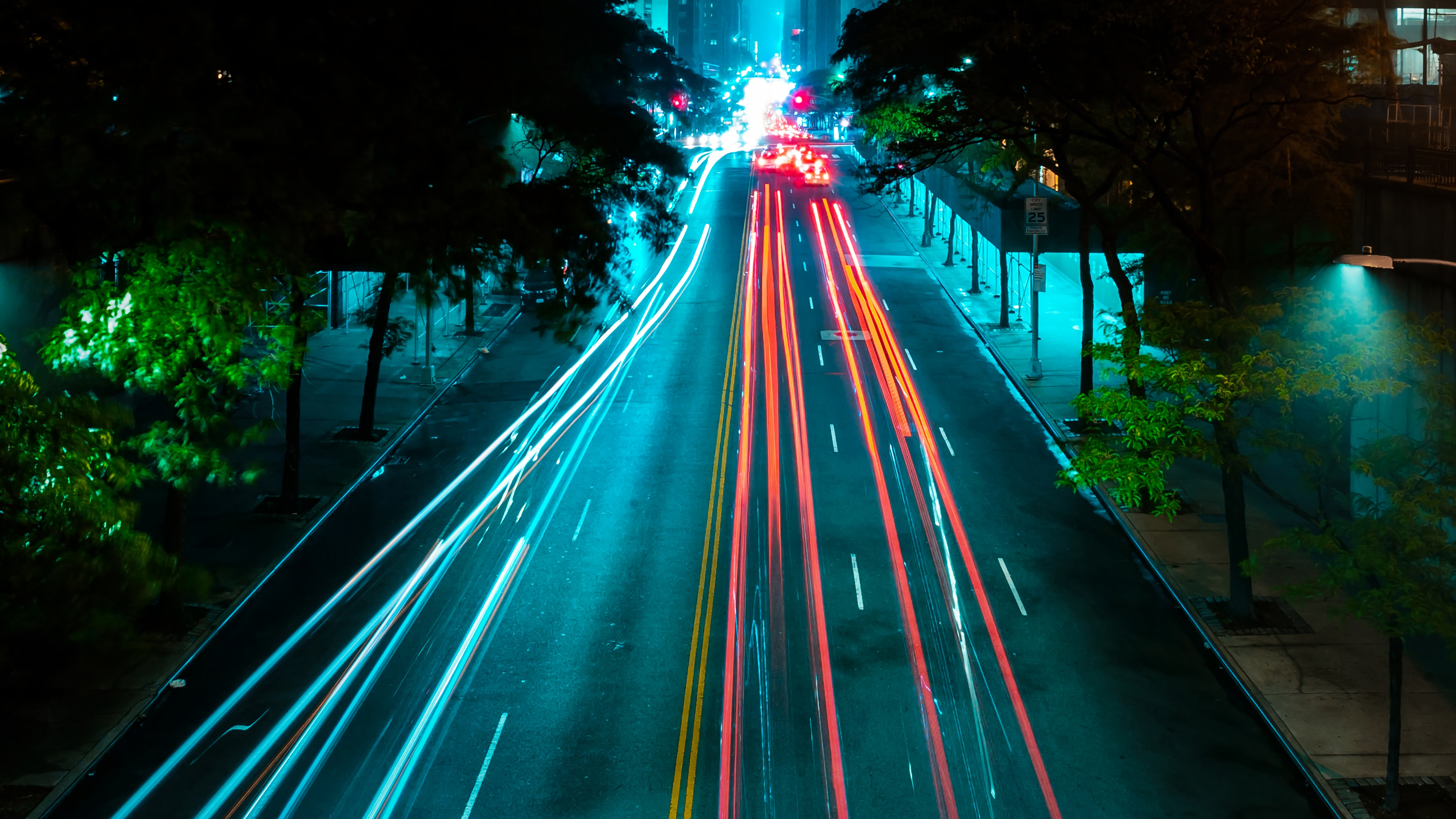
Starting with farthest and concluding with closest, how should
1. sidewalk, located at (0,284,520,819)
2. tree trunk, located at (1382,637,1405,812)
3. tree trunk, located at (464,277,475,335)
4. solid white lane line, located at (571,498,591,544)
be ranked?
tree trunk, located at (464,277,475,335) → solid white lane line, located at (571,498,591,544) → sidewalk, located at (0,284,520,819) → tree trunk, located at (1382,637,1405,812)

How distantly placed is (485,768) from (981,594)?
8.85m

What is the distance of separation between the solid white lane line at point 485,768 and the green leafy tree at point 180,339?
545 centimetres

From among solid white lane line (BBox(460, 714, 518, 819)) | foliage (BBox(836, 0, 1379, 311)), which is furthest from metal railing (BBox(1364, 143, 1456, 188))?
solid white lane line (BBox(460, 714, 518, 819))

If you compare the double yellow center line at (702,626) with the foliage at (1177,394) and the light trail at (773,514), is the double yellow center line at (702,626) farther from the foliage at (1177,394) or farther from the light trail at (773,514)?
the foliage at (1177,394)

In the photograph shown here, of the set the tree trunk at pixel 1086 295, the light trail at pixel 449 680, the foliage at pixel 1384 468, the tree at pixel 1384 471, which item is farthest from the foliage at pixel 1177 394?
the tree trunk at pixel 1086 295

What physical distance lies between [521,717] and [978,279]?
39300 millimetres

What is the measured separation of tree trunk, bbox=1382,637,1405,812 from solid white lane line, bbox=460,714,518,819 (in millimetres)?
10353

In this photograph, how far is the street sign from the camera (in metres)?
32.4

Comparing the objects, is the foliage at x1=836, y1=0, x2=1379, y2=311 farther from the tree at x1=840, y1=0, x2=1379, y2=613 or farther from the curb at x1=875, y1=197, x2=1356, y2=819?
the curb at x1=875, y1=197, x2=1356, y2=819

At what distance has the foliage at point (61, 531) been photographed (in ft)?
35.3

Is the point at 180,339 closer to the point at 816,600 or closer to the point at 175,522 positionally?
the point at 175,522

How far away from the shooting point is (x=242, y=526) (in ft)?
71.6

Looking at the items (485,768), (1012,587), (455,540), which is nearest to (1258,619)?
(1012,587)

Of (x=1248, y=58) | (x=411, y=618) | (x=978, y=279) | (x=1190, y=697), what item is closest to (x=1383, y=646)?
(x=1190, y=697)
